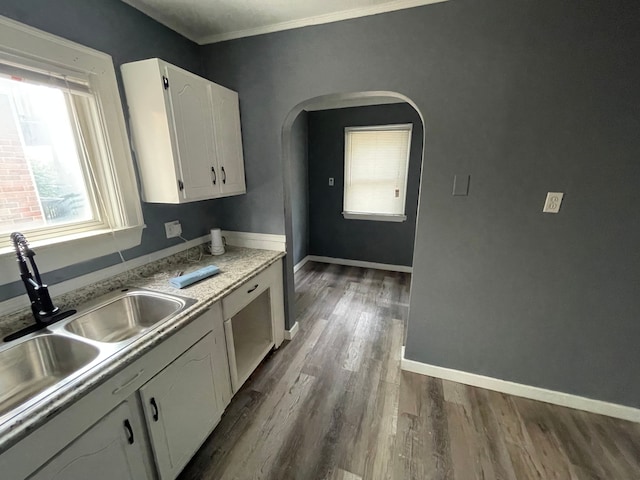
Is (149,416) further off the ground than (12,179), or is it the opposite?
(12,179)

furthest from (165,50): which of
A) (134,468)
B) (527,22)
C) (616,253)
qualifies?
(616,253)

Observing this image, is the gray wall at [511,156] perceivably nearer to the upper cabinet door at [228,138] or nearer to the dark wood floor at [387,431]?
the upper cabinet door at [228,138]

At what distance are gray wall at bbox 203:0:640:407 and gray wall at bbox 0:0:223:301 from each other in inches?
14.0

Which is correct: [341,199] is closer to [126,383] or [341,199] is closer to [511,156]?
[511,156]

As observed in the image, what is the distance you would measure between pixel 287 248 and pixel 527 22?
1.98 m

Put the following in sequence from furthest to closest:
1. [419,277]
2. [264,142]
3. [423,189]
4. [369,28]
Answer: [264,142] < [419,277] < [423,189] < [369,28]

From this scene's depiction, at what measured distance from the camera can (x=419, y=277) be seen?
186 centimetres

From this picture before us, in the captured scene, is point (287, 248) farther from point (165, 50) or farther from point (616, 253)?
point (616, 253)

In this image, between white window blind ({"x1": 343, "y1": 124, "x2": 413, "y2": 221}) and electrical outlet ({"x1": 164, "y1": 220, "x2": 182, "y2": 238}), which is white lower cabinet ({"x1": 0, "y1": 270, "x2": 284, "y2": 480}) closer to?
electrical outlet ({"x1": 164, "y1": 220, "x2": 182, "y2": 238})

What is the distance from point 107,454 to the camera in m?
0.94

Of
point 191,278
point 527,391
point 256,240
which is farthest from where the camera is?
point 256,240

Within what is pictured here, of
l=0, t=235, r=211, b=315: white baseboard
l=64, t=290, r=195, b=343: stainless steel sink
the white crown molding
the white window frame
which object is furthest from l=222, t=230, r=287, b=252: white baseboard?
the white crown molding

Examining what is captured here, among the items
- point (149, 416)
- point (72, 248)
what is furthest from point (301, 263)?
point (149, 416)

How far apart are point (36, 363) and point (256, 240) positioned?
139 centimetres
